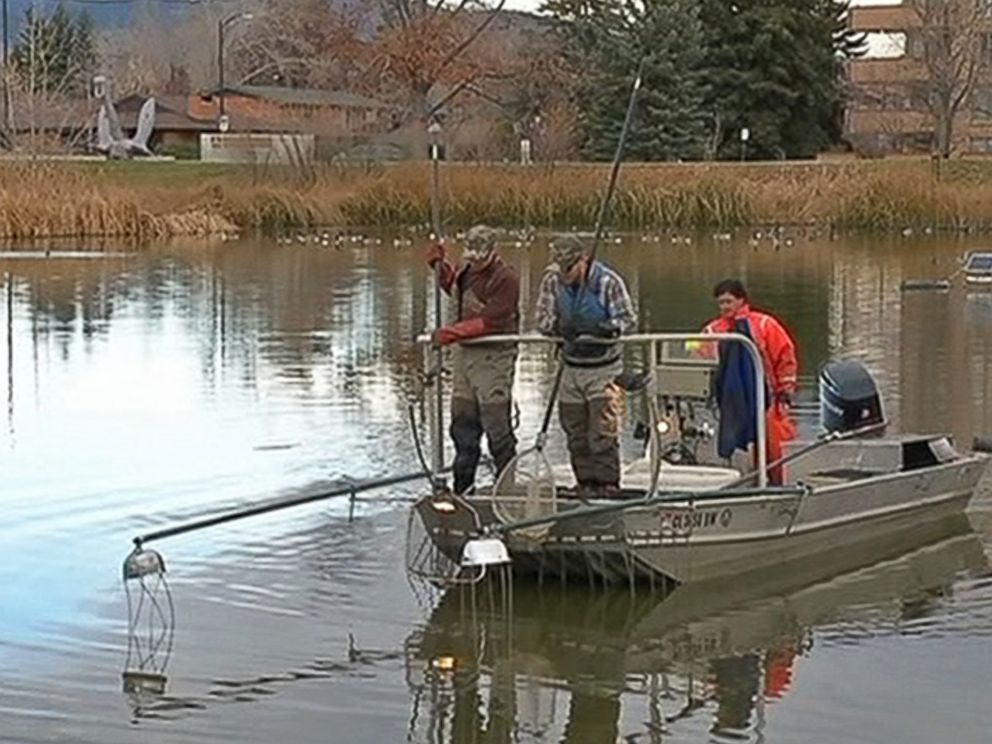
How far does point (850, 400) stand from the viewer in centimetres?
1409

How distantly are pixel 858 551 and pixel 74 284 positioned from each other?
77.4 ft

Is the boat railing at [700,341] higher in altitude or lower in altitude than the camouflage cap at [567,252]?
lower

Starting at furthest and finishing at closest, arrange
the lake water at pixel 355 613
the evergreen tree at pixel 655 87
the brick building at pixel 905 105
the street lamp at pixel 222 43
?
the street lamp at pixel 222 43 < the brick building at pixel 905 105 < the evergreen tree at pixel 655 87 < the lake water at pixel 355 613

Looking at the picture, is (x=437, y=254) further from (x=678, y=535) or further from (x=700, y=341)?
(x=678, y=535)

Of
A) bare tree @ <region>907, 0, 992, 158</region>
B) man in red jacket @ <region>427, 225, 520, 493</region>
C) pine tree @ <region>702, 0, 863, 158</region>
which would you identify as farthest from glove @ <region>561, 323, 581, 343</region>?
bare tree @ <region>907, 0, 992, 158</region>

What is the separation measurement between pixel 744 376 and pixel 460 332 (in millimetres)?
1778

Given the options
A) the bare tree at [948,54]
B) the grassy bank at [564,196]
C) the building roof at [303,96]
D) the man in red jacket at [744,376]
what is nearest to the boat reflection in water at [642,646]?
the man in red jacket at [744,376]

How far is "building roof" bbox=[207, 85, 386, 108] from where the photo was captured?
3238 inches

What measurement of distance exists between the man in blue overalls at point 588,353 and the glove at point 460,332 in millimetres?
347

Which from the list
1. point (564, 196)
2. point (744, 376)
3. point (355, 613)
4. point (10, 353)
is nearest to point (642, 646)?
point (355, 613)

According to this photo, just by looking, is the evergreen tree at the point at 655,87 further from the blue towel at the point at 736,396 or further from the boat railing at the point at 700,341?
the boat railing at the point at 700,341

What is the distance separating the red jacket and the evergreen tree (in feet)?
170

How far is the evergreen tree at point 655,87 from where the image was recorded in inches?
2598

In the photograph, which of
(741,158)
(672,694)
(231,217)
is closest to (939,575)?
(672,694)
